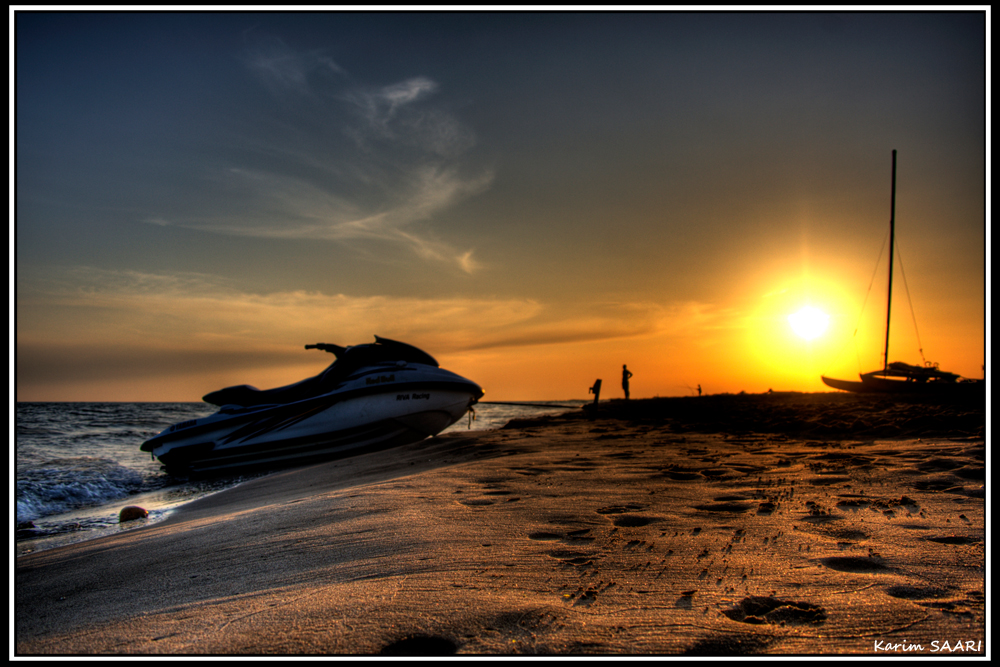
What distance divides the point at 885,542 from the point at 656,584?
154cm

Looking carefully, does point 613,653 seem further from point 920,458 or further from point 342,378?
point 342,378

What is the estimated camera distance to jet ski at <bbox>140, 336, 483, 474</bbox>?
472 inches

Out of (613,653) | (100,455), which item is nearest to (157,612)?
(613,653)

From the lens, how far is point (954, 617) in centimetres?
190

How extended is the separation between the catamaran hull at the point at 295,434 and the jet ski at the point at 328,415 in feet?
0.07

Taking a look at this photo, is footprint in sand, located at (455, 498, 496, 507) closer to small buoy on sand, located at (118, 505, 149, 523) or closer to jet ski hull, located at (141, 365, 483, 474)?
small buoy on sand, located at (118, 505, 149, 523)

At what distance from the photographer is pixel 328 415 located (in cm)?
1243

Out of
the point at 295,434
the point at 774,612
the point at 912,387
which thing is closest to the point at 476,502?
the point at 774,612

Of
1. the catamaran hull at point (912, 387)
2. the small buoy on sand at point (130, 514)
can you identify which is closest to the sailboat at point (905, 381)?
the catamaran hull at point (912, 387)

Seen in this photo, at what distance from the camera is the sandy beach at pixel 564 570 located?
182cm

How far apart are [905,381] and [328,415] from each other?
22750 millimetres

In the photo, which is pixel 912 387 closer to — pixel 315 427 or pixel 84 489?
pixel 315 427

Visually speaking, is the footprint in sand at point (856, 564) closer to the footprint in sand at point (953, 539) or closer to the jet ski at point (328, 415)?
the footprint in sand at point (953, 539)

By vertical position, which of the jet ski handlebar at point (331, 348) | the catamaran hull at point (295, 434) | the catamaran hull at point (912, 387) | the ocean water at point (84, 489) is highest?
the jet ski handlebar at point (331, 348)
